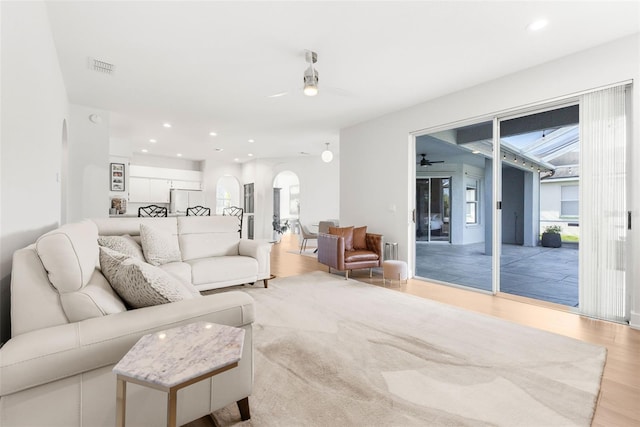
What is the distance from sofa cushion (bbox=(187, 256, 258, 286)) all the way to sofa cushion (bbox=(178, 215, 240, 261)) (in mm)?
161

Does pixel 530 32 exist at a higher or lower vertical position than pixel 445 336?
higher

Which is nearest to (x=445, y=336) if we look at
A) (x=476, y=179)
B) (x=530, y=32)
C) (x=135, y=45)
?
(x=530, y=32)

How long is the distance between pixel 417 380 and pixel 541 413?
0.64m

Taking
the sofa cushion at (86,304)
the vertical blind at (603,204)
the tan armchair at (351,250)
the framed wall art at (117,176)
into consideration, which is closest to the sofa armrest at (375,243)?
the tan armchair at (351,250)

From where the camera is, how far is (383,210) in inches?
204

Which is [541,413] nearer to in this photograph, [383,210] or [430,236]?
[383,210]

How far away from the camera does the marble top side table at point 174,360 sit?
0.90 meters

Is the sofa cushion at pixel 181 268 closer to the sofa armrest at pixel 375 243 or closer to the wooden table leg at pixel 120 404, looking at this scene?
the wooden table leg at pixel 120 404

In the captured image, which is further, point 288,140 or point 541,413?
point 288,140

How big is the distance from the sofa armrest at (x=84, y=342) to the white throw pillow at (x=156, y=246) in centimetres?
206

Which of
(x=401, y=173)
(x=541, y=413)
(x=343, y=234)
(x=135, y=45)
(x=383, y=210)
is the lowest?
(x=541, y=413)

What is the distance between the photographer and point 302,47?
297 centimetres

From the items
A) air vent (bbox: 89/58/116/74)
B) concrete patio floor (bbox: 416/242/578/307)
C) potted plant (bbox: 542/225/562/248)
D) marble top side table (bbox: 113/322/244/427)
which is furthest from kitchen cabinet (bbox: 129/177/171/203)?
potted plant (bbox: 542/225/562/248)

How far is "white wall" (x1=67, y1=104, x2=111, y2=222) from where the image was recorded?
15.7 ft
